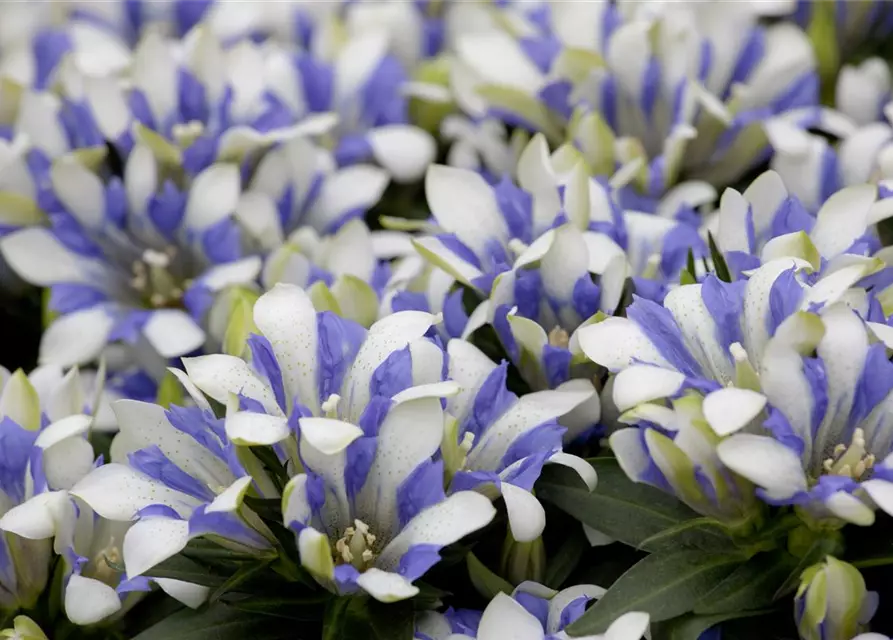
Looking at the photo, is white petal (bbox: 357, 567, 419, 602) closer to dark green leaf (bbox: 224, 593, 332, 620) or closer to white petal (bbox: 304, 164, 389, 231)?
dark green leaf (bbox: 224, 593, 332, 620)

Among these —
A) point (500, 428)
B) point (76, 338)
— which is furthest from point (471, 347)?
point (76, 338)

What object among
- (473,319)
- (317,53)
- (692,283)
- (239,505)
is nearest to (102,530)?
(239,505)

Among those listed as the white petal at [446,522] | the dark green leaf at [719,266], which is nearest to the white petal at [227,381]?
the white petal at [446,522]

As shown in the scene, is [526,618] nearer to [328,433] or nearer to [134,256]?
[328,433]

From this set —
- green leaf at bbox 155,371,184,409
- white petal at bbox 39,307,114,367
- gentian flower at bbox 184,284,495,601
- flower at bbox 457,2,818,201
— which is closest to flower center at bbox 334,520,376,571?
gentian flower at bbox 184,284,495,601

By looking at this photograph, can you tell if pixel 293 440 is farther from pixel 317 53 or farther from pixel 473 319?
pixel 317 53

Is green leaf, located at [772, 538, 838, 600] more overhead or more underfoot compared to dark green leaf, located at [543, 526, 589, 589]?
more overhead
